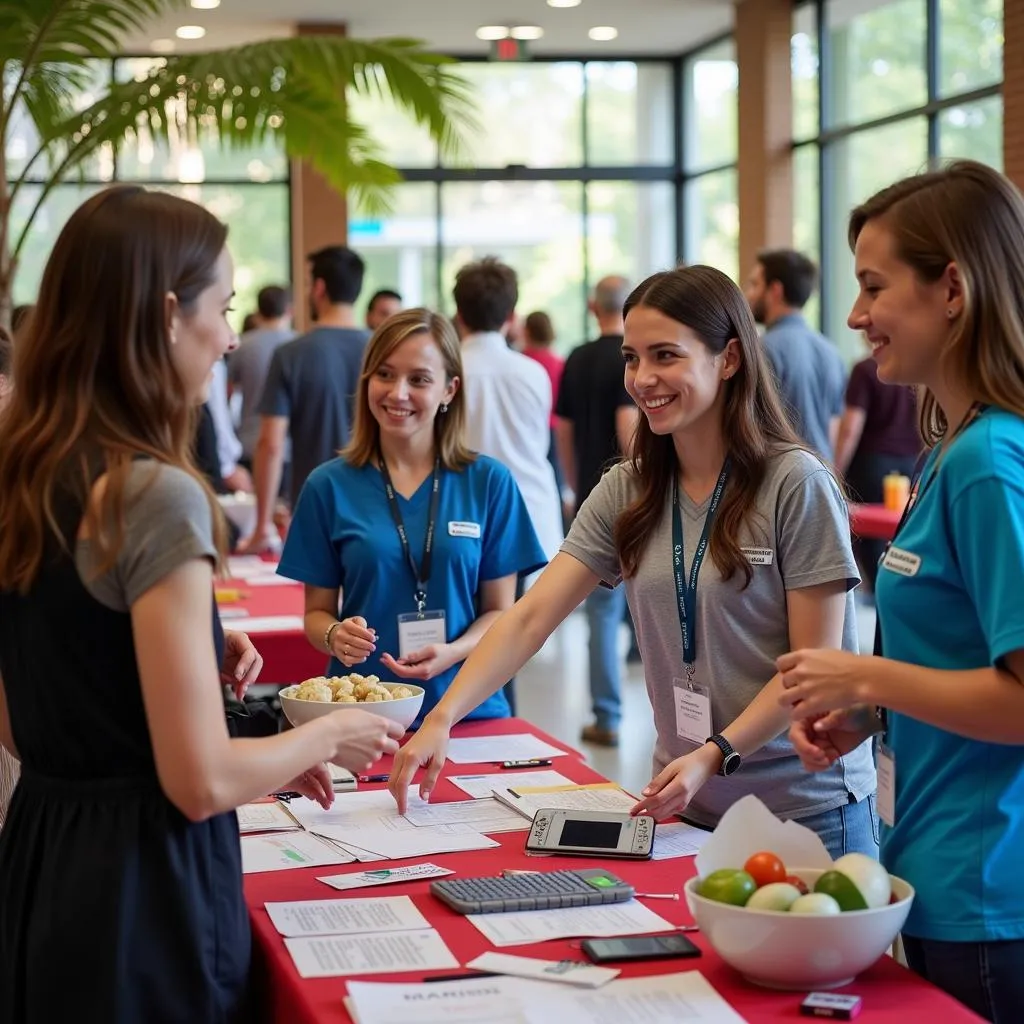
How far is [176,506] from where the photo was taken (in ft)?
5.05

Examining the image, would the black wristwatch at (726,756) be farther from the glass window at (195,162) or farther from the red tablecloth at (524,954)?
the glass window at (195,162)

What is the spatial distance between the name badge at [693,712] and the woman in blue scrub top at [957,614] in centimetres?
54

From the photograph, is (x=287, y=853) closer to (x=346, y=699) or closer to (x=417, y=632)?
(x=346, y=699)

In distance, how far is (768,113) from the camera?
36.4ft

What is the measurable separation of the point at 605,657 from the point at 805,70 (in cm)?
676

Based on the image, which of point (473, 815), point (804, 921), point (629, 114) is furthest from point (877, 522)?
point (629, 114)

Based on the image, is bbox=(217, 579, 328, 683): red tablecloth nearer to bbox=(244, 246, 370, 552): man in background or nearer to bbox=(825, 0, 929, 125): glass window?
bbox=(244, 246, 370, 552): man in background

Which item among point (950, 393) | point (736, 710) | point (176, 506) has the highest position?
point (950, 393)

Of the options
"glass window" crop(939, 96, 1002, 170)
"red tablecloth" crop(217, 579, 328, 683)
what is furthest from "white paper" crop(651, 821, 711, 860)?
"glass window" crop(939, 96, 1002, 170)

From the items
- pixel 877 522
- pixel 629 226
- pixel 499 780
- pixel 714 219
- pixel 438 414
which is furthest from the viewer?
pixel 629 226

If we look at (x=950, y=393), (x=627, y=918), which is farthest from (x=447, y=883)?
(x=950, y=393)

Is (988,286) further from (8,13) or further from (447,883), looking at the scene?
(8,13)

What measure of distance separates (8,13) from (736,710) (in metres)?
4.66

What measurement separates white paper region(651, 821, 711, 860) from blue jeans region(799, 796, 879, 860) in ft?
0.59
